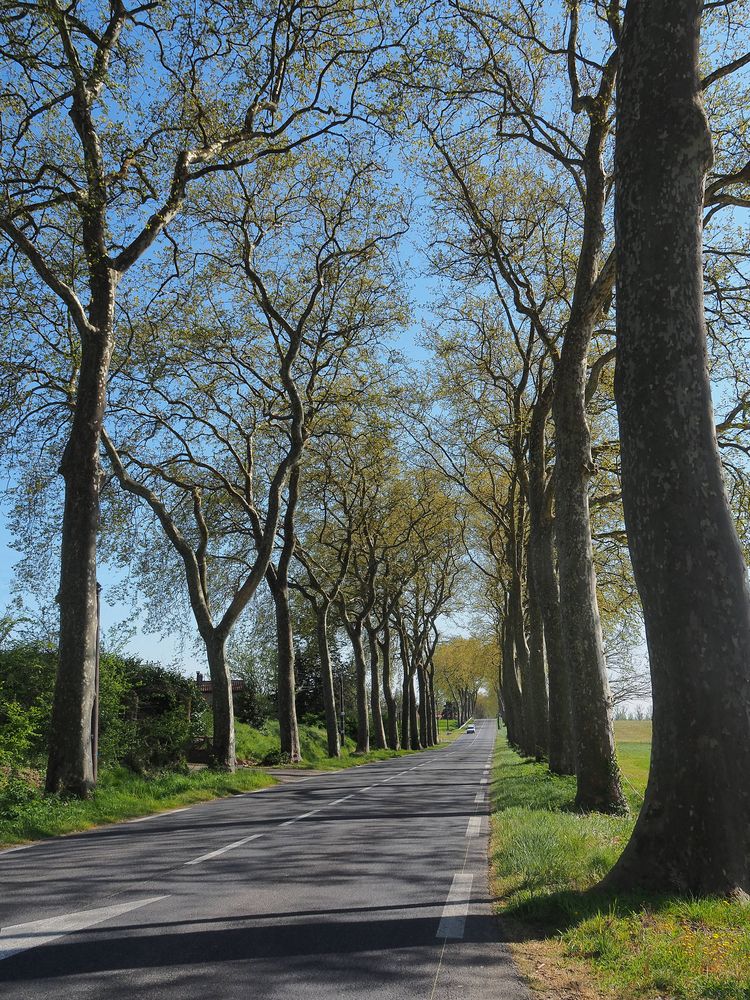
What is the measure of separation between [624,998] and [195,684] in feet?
76.8

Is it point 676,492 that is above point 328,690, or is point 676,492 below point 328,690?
above

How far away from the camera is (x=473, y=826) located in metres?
11.4

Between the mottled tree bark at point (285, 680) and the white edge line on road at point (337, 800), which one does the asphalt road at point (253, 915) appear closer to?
the white edge line on road at point (337, 800)

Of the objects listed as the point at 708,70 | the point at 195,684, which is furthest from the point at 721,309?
the point at 195,684

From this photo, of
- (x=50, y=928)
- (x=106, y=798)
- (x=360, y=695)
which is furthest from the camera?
(x=360, y=695)

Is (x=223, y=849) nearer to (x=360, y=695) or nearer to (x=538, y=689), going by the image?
(x=538, y=689)

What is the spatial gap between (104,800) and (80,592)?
12.2 ft

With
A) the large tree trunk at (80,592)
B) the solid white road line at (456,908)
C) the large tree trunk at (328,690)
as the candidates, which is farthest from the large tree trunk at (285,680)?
the solid white road line at (456,908)

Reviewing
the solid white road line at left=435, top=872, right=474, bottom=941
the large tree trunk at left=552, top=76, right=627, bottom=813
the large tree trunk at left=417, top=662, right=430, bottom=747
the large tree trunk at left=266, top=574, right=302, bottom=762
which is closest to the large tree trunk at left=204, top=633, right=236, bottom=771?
the large tree trunk at left=266, top=574, right=302, bottom=762

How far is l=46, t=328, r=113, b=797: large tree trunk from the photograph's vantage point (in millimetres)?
12820

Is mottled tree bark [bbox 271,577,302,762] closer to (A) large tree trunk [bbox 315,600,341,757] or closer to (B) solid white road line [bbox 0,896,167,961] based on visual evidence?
(A) large tree trunk [bbox 315,600,341,757]

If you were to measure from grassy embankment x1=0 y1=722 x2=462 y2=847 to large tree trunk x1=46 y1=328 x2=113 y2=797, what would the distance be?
0.66 m

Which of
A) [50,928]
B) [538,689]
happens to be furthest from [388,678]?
[50,928]

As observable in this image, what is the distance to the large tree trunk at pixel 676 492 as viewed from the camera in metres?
5.14
